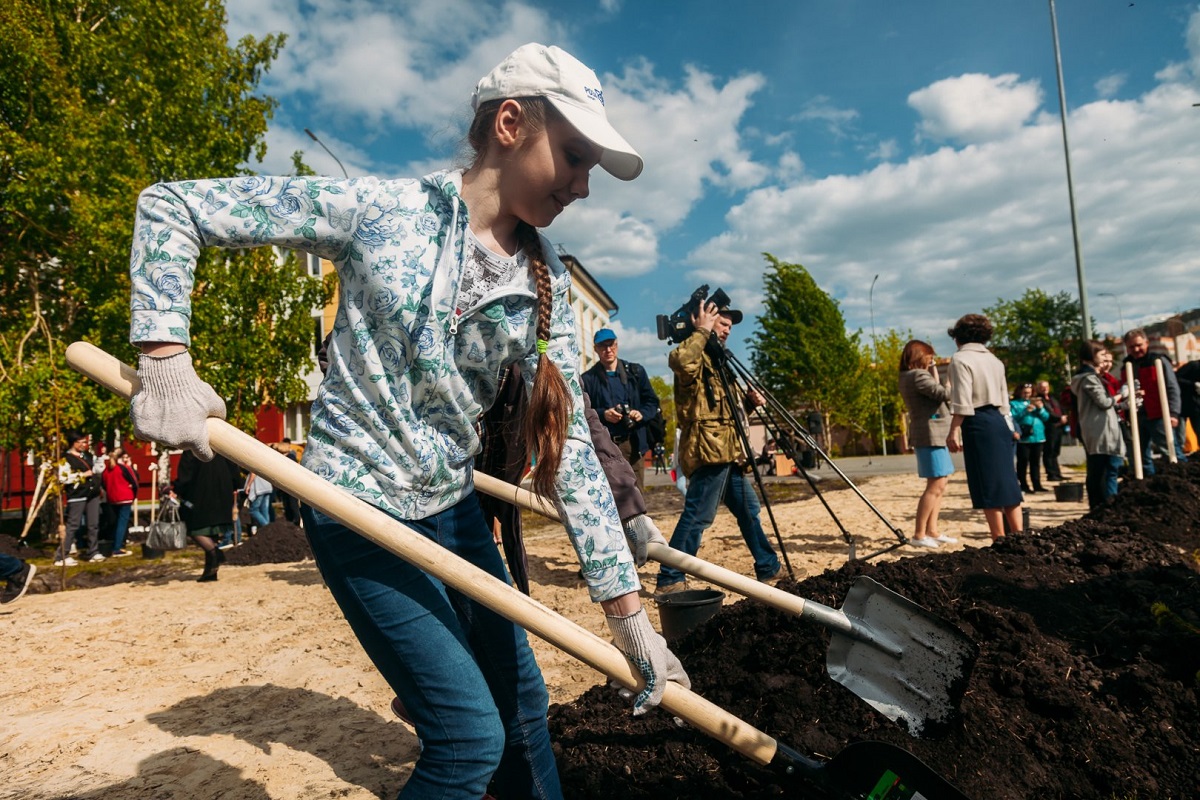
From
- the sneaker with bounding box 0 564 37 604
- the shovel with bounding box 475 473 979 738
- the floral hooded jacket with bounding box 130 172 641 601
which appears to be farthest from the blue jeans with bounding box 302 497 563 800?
the sneaker with bounding box 0 564 37 604

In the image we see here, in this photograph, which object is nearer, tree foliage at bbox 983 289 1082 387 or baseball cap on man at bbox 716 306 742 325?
baseball cap on man at bbox 716 306 742 325

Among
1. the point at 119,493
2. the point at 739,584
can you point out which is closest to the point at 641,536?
the point at 739,584

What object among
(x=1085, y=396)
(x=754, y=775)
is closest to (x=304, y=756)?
(x=754, y=775)

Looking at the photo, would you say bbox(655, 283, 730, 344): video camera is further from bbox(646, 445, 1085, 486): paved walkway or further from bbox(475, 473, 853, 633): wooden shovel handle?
bbox(646, 445, 1085, 486): paved walkway

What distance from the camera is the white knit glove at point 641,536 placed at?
270 centimetres

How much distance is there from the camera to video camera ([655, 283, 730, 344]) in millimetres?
5426

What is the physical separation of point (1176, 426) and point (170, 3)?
19.2m

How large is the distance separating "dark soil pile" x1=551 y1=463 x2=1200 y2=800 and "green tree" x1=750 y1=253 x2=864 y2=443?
3127cm

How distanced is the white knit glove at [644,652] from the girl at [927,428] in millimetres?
5305

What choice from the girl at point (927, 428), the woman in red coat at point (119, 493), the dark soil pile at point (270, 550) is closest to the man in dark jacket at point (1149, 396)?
the girl at point (927, 428)

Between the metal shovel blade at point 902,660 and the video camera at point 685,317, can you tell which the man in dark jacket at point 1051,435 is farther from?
the metal shovel blade at point 902,660

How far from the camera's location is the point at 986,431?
18.9ft

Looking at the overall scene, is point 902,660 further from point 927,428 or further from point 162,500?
point 162,500

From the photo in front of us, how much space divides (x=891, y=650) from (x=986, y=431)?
3.90 meters
